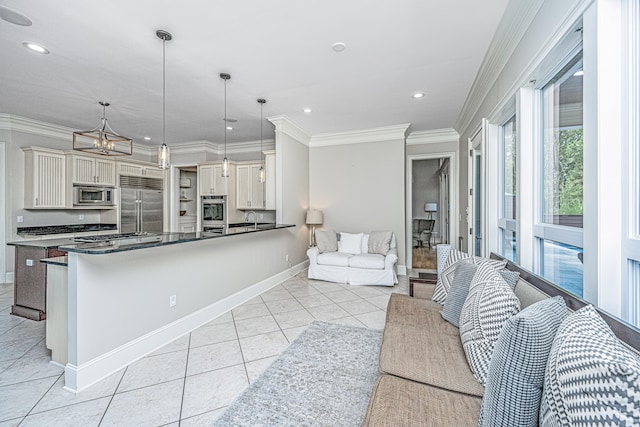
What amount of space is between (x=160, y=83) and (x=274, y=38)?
1.73m

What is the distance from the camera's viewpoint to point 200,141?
20.3 feet

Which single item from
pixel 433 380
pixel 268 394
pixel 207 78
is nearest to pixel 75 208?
pixel 207 78

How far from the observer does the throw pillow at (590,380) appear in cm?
54

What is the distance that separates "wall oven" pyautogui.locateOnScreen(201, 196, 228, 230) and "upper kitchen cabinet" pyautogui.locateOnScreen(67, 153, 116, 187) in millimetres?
1770

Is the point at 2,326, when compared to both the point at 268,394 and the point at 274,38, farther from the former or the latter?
the point at 274,38

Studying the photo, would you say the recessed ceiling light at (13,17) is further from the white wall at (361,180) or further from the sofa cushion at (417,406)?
the white wall at (361,180)

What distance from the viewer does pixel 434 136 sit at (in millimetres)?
→ 5414

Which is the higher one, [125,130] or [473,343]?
[125,130]

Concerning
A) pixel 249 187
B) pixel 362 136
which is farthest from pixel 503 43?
pixel 249 187

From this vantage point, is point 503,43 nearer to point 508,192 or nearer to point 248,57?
point 508,192

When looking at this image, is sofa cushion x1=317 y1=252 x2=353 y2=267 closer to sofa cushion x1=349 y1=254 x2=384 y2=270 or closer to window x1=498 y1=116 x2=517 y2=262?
sofa cushion x1=349 y1=254 x2=384 y2=270

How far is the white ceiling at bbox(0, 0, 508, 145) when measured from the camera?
2082 millimetres

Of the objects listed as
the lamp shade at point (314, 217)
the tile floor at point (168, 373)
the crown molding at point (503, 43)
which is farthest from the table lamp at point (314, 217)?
the crown molding at point (503, 43)

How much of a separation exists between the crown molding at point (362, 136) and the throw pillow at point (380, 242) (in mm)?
1753
